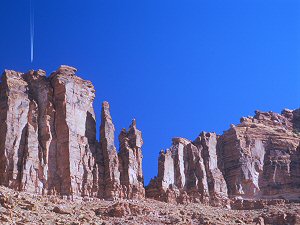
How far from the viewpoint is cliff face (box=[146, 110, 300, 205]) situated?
3893 inches

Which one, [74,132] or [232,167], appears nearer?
[74,132]

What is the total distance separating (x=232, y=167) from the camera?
107312 mm

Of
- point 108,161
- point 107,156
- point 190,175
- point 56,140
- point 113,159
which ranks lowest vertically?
point 108,161

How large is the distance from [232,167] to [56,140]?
3152 centimetres

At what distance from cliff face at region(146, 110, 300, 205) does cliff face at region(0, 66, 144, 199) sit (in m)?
7.93

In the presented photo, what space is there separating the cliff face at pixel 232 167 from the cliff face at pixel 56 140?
7.93 m

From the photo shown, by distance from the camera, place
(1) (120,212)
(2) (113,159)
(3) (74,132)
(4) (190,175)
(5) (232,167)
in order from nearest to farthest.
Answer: (1) (120,212) → (3) (74,132) → (2) (113,159) → (4) (190,175) → (5) (232,167)

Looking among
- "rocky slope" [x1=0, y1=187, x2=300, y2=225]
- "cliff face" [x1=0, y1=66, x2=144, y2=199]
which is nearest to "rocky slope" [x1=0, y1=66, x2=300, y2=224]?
"cliff face" [x1=0, y1=66, x2=144, y2=199]

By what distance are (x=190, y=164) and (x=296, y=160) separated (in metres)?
16.6

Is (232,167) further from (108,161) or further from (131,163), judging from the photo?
(108,161)

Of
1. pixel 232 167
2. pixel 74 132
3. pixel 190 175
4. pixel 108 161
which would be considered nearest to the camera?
pixel 74 132

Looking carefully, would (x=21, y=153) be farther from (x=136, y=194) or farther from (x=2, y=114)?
(x=136, y=194)

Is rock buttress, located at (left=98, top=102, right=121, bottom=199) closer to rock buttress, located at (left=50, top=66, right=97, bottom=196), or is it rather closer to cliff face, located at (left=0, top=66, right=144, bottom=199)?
cliff face, located at (left=0, top=66, right=144, bottom=199)

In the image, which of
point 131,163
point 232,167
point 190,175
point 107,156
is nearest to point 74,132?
point 107,156
